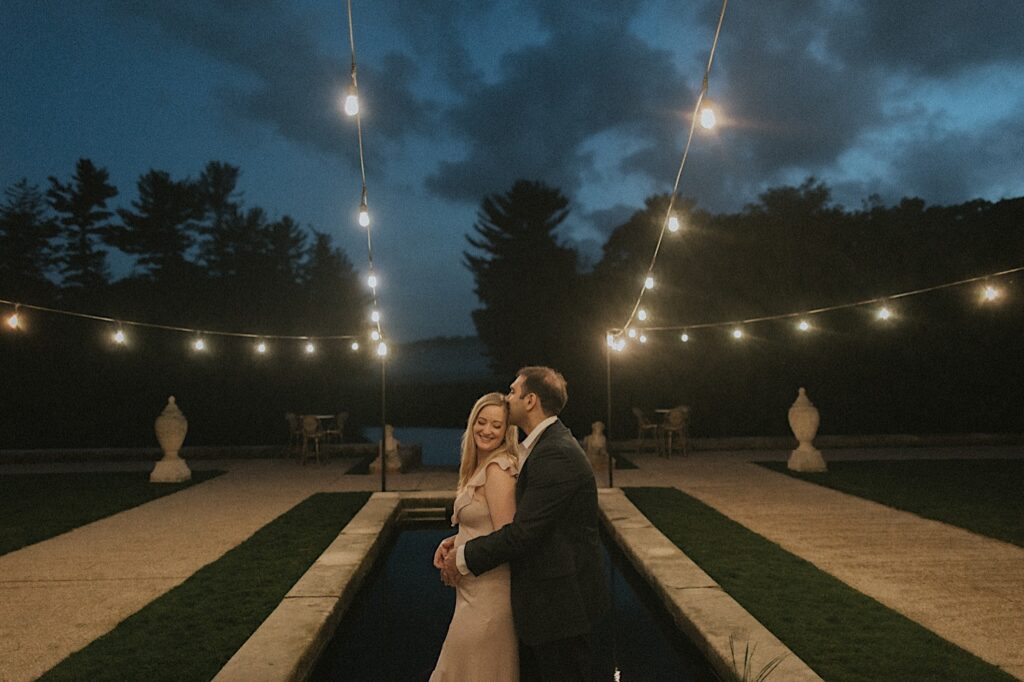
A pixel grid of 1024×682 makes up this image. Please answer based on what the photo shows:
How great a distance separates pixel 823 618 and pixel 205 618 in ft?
12.8

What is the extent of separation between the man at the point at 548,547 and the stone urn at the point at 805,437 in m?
10.0

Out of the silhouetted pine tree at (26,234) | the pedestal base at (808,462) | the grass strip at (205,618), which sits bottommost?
the grass strip at (205,618)

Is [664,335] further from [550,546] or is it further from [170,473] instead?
[550,546]

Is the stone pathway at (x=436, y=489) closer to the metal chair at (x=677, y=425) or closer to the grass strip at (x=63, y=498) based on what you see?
the grass strip at (x=63, y=498)

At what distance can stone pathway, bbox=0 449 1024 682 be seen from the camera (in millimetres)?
4422

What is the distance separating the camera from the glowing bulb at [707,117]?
194 inches

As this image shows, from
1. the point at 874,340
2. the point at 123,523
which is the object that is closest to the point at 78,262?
the point at 123,523

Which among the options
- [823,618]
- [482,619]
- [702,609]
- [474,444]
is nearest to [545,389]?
[474,444]

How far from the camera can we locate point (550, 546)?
232cm

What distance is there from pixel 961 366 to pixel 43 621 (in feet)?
65.5

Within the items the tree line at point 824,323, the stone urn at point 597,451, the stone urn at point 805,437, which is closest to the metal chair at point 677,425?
the stone urn at point 597,451

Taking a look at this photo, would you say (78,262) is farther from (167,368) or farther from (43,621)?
(43,621)

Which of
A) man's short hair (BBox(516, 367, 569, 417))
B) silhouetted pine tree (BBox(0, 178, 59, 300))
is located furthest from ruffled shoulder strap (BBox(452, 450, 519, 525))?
silhouetted pine tree (BBox(0, 178, 59, 300))

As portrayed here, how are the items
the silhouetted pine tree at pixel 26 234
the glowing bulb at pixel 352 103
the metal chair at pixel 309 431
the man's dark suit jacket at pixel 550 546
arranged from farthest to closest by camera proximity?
1. the silhouetted pine tree at pixel 26 234
2. the metal chair at pixel 309 431
3. the glowing bulb at pixel 352 103
4. the man's dark suit jacket at pixel 550 546
